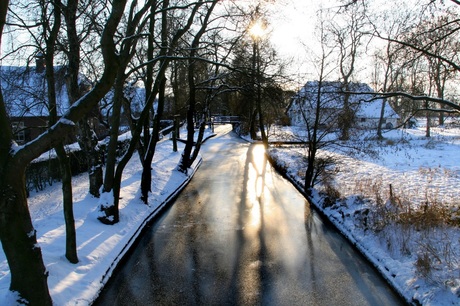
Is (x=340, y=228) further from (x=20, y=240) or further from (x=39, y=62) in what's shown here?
(x=39, y=62)

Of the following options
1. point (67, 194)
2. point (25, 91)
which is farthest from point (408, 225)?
point (25, 91)

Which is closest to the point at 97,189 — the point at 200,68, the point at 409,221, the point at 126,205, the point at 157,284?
the point at 126,205

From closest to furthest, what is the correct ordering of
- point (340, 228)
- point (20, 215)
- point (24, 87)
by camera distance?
point (20, 215), point (24, 87), point (340, 228)

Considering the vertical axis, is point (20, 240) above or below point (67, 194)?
below

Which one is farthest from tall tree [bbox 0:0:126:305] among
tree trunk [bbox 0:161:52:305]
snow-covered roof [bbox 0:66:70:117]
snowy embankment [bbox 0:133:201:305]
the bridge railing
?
the bridge railing

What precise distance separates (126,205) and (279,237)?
15.3ft

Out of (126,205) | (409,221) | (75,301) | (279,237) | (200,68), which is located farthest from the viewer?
(200,68)

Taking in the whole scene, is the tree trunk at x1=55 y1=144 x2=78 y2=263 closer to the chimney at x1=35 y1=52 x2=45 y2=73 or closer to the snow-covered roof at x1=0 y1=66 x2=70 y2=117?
the snow-covered roof at x1=0 y1=66 x2=70 y2=117

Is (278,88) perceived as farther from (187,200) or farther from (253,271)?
(187,200)

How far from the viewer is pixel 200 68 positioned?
1623cm

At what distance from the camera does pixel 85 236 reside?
25.6 ft

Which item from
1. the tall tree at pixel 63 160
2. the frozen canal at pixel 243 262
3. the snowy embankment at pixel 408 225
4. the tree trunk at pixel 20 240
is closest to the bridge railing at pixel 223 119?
the snowy embankment at pixel 408 225

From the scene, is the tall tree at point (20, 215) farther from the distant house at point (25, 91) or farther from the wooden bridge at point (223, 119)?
the wooden bridge at point (223, 119)

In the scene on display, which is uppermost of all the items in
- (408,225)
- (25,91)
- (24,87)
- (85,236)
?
(24,87)
